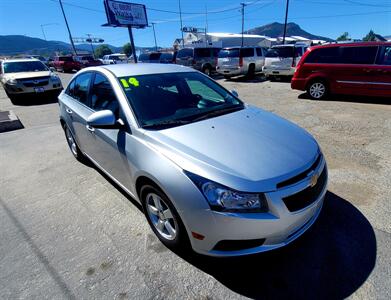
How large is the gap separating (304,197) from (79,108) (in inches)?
121

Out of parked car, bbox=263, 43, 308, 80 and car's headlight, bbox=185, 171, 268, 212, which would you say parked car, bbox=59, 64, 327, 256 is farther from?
parked car, bbox=263, 43, 308, 80

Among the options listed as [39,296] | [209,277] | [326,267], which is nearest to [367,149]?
[326,267]

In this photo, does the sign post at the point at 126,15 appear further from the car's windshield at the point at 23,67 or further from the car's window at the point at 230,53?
the car's windshield at the point at 23,67

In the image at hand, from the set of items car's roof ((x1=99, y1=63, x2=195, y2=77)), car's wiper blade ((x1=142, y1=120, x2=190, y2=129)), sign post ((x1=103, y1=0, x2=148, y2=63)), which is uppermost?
sign post ((x1=103, y1=0, x2=148, y2=63))

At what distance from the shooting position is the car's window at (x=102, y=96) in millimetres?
2736

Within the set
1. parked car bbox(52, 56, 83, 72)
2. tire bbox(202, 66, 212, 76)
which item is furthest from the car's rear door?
parked car bbox(52, 56, 83, 72)

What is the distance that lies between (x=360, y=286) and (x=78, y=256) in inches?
95.7

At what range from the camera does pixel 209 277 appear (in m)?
2.07

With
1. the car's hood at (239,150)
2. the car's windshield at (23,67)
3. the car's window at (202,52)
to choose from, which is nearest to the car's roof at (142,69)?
the car's hood at (239,150)

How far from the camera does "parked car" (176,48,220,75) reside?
53.3 feet

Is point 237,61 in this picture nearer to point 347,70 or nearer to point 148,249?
point 347,70

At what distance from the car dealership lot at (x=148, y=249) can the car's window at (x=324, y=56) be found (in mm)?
4509

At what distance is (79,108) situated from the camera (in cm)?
348

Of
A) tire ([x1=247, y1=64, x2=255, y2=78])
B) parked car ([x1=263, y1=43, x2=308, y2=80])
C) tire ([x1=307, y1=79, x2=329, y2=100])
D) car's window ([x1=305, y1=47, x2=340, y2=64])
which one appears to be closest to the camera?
car's window ([x1=305, y1=47, x2=340, y2=64])
